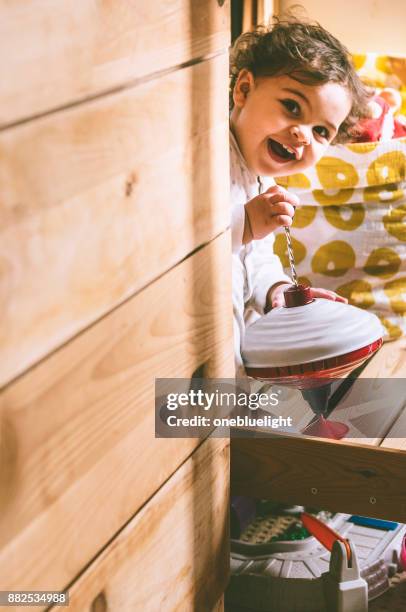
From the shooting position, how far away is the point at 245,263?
117 cm

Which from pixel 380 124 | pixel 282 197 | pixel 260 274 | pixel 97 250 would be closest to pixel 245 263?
pixel 260 274

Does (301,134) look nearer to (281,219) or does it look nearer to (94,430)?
(281,219)

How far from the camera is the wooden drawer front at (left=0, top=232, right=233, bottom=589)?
57 centimetres

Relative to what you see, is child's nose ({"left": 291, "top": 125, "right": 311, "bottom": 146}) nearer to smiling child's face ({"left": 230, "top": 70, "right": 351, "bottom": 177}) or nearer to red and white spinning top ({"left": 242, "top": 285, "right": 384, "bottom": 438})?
smiling child's face ({"left": 230, "top": 70, "right": 351, "bottom": 177})

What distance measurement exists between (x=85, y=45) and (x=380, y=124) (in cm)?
87

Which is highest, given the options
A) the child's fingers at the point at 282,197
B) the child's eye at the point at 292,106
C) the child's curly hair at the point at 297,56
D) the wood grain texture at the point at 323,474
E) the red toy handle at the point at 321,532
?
the child's curly hair at the point at 297,56

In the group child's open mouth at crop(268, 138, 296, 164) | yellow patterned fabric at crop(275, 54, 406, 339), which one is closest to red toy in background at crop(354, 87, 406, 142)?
yellow patterned fabric at crop(275, 54, 406, 339)

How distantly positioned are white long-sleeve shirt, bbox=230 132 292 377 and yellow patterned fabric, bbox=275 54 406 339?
0.12m

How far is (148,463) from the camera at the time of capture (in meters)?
0.78

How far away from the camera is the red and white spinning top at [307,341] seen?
3.26 ft

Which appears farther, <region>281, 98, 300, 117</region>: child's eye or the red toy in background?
the red toy in background

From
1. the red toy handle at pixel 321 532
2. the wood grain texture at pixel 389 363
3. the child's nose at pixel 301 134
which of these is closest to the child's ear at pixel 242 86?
the child's nose at pixel 301 134

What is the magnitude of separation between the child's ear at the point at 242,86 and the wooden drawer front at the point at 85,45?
1.05 ft

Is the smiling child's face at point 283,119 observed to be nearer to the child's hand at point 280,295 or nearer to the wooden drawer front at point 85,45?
the child's hand at point 280,295
